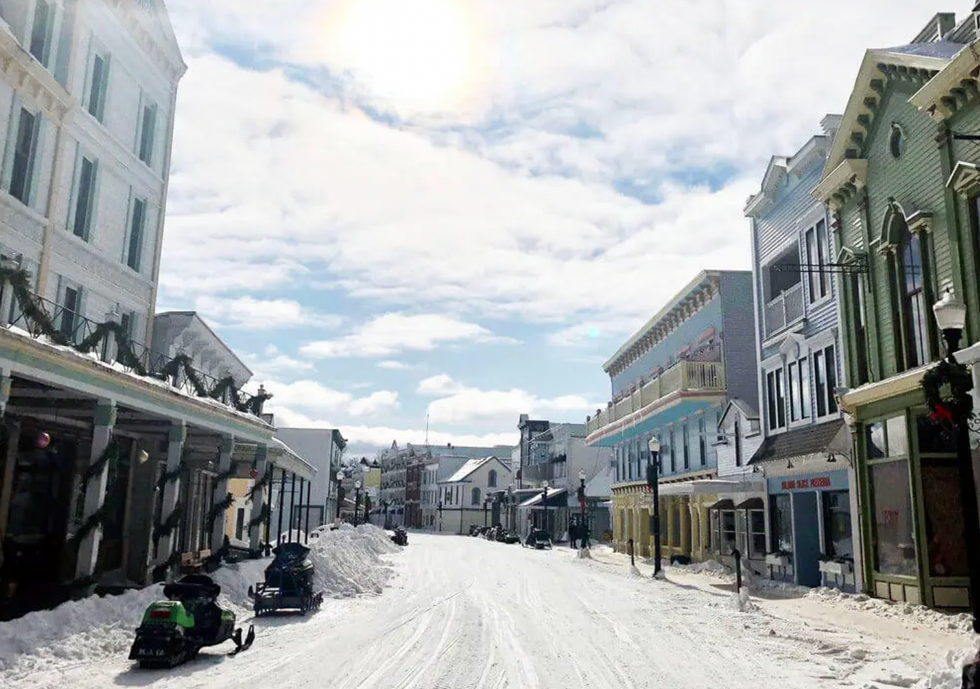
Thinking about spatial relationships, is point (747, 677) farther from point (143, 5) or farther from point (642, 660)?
point (143, 5)

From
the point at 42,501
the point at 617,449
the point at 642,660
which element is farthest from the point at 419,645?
the point at 617,449

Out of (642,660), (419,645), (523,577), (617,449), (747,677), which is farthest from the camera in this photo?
(617,449)

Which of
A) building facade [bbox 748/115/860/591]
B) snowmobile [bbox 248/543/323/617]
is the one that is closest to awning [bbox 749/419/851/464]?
building facade [bbox 748/115/860/591]

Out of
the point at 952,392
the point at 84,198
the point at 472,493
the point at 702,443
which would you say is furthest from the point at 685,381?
the point at 472,493

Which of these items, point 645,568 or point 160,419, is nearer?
point 160,419

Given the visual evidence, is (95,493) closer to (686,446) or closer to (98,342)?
(98,342)

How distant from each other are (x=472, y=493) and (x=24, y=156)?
82.7m

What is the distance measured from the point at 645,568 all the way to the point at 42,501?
22028 millimetres

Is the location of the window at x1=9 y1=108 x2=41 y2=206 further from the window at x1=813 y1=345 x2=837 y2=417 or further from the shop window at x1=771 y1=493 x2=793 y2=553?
the shop window at x1=771 y1=493 x2=793 y2=553

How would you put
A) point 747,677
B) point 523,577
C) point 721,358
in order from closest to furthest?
point 747,677, point 523,577, point 721,358

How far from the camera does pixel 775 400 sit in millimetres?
25891

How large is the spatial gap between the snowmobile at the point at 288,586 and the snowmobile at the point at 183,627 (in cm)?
356

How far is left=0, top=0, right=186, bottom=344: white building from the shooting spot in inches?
655

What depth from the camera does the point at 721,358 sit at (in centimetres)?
3128
